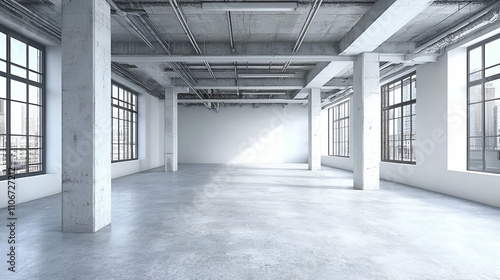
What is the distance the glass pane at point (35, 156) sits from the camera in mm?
8844

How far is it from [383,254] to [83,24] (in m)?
6.29

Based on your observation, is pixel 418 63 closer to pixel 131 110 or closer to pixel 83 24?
pixel 83 24

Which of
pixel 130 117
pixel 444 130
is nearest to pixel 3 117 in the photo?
pixel 130 117

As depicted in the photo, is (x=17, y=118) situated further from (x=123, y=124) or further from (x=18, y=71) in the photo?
(x=123, y=124)

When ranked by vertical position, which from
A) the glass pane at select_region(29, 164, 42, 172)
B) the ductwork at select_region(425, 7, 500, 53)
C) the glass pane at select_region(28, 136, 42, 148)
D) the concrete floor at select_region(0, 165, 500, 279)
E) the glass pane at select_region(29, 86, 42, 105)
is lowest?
the concrete floor at select_region(0, 165, 500, 279)

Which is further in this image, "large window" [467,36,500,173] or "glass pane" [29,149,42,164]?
"glass pane" [29,149,42,164]

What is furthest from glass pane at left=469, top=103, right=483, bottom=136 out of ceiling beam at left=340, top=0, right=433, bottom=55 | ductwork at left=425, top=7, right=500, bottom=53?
ceiling beam at left=340, top=0, right=433, bottom=55

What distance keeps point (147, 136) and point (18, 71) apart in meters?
10.3

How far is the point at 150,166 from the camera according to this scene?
62.6 ft

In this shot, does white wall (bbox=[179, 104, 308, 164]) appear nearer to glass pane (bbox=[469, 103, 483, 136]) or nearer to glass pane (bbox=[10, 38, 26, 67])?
glass pane (bbox=[469, 103, 483, 136])

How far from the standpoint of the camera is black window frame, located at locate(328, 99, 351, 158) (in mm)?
19141

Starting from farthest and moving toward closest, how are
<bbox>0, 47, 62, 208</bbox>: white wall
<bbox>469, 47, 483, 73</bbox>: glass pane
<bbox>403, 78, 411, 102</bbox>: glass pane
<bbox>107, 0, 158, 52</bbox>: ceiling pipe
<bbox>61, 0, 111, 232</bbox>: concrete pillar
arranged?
<bbox>403, 78, 411, 102</bbox>: glass pane < <bbox>0, 47, 62, 208</bbox>: white wall < <bbox>469, 47, 483, 73</bbox>: glass pane < <bbox>107, 0, 158, 52</bbox>: ceiling pipe < <bbox>61, 0, 111, 232</bbox>: concrete pillar

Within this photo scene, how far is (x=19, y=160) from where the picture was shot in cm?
830

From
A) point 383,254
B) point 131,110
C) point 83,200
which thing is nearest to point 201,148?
point 131,110
